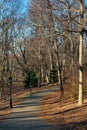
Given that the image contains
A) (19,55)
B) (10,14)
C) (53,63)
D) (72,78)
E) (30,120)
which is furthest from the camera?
(19,55)

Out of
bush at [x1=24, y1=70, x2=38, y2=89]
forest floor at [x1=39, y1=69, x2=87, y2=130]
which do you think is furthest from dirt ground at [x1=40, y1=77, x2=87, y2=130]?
bush at [x1=24, y1=70, x2=38, y2=89]

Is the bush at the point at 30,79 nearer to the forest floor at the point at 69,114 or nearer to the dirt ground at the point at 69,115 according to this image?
the forest floor at the point at 69,114

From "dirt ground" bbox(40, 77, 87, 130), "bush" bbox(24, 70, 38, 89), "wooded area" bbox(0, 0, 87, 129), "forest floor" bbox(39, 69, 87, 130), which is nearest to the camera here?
"dirt ground" bbox(40, 77, 87, 130)

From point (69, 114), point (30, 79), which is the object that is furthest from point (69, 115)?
point (30, 79)

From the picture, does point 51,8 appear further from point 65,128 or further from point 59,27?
point 65,128

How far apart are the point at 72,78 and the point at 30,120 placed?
9.48 metres

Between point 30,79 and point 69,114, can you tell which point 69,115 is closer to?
point 69,114

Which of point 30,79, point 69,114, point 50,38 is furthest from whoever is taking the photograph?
point 30,79

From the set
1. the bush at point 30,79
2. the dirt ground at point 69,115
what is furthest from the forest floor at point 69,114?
the bush at point 30,79

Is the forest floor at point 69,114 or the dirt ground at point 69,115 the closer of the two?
the dirt ground at point 69,115

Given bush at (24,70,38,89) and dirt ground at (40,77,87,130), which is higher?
dirt ground at (40,77,87,130)

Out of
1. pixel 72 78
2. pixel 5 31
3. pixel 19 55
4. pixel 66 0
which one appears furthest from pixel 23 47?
pixel 66 0

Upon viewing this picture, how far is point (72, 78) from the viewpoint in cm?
3053

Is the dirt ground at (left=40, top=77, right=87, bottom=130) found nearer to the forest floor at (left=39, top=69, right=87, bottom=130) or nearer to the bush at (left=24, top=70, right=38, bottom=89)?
the forest floor at (left=39, top=69, right=87, bottom=130)
